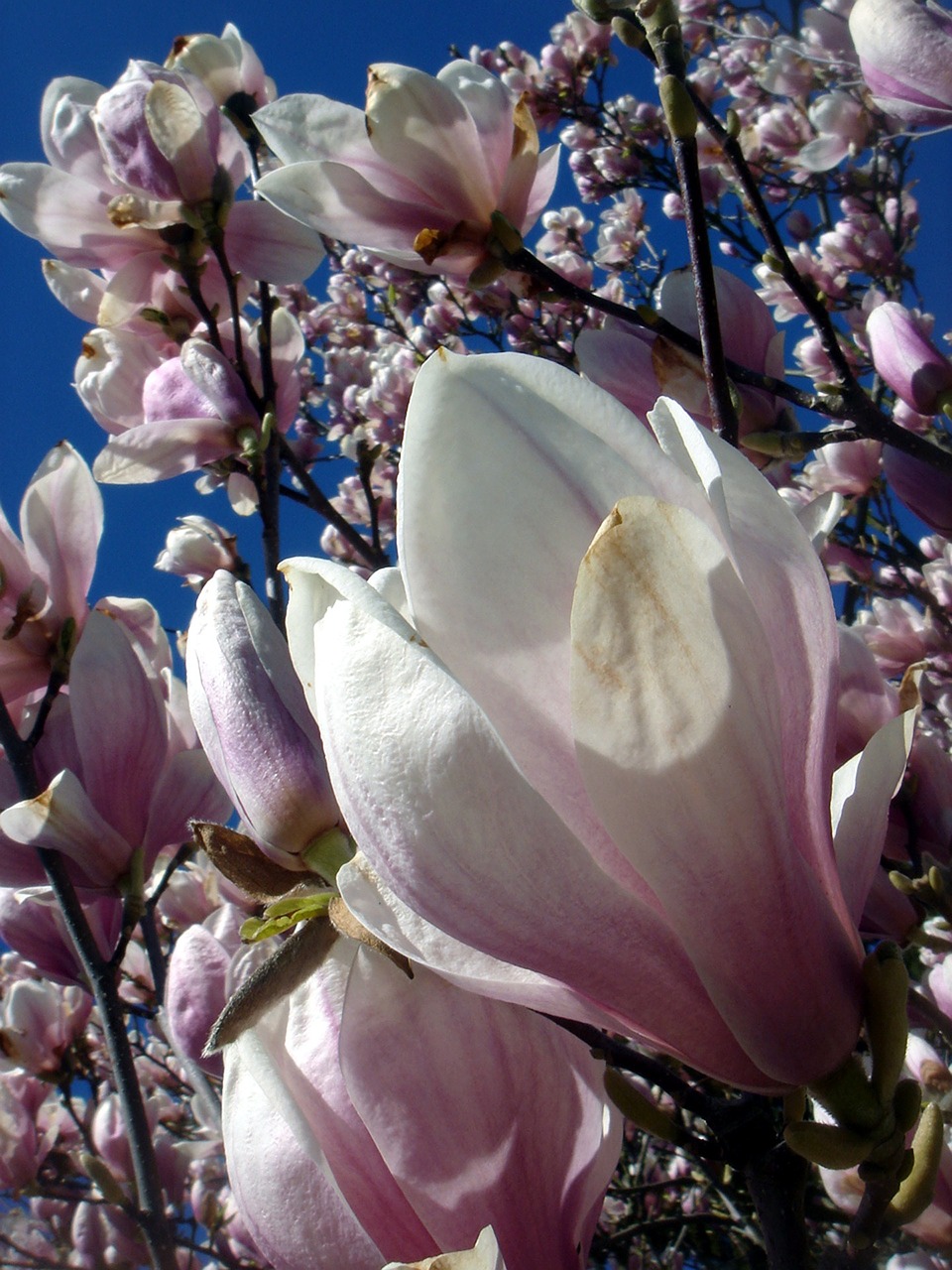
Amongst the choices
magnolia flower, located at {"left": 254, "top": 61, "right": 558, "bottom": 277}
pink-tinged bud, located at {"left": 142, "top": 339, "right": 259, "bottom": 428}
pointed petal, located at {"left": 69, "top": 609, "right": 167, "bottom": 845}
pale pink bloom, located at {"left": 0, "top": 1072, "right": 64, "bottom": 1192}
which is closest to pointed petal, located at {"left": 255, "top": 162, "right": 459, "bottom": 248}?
magnolia flower, located at {"left": 254, "top": 61, "right": 558, "bottom": 277}

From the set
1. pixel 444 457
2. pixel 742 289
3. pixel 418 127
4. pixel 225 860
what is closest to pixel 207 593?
pixel 225 860

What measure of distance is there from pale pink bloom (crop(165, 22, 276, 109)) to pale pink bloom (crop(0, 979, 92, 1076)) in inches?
48.3

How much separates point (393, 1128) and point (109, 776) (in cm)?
55

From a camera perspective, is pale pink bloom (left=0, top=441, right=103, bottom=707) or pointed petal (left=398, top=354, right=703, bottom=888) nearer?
pointed petal (left=398, top=354, right=703, bottom=888)

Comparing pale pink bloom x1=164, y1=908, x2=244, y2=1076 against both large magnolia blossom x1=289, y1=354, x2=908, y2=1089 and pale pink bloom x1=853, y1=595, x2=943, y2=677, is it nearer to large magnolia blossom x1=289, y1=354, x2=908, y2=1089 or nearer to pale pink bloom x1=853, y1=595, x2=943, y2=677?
large magnolia blossom x1=289, y1=354, x2=908, y2=1089

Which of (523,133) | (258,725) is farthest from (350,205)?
(258,725)

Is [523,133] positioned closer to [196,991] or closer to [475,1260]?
[196,991]

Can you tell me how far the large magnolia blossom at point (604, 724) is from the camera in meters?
0.29

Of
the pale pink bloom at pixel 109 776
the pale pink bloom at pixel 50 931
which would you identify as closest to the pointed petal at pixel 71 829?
the pale pink bloom at pixel 109 776

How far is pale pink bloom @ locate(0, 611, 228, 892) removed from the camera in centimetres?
83

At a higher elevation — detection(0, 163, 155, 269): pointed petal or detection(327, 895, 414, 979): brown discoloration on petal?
detection(0, 163, 155, 269): pointed petal

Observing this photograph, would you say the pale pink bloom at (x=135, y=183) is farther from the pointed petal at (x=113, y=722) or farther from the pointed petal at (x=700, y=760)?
the pointed petal at (x=700, y=760)

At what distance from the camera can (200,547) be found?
156 centimetres

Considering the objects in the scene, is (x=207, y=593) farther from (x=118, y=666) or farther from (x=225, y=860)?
(x=118, y=666)
